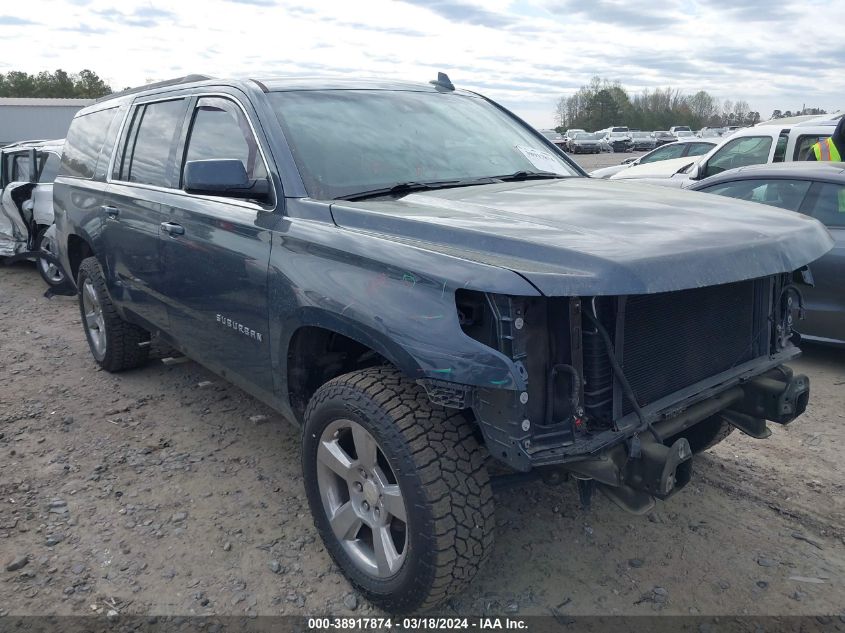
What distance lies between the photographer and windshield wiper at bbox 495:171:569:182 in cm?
358

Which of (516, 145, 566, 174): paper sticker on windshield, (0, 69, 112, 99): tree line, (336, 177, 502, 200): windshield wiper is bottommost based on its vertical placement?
(336, 177, 502, 200): windshield wiper

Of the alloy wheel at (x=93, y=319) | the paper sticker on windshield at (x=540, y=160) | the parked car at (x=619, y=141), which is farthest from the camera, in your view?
the parked car at (x=619, y=141)

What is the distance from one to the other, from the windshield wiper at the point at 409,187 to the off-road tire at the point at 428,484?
882 mm

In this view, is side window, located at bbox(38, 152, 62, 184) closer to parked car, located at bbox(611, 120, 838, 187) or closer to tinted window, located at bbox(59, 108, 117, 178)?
tinted window, located at bbox(59, 108, 117, 178)

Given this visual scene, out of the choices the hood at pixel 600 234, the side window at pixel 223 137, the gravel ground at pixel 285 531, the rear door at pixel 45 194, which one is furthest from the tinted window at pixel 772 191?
the rear door at pixel 45 194

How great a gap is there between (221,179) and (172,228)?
958 millimetres

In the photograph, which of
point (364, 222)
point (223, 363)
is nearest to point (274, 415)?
point (223, 363)

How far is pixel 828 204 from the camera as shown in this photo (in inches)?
207

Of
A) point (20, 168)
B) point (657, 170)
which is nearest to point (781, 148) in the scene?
point (657, 170)

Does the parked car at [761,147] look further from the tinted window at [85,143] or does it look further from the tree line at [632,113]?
the tree line at [632,113]

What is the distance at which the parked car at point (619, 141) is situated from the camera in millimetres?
49156

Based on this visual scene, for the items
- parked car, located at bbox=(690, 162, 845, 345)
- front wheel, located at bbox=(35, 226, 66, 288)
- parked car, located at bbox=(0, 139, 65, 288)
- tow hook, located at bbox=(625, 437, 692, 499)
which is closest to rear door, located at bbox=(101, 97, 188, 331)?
tow hook, located at bbox=(625, 437, 692, 499)

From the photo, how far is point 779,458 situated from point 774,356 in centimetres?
113

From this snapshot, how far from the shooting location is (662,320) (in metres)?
2.60
